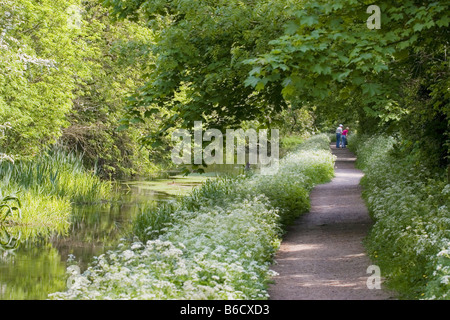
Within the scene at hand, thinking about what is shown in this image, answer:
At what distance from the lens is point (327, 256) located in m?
10.4

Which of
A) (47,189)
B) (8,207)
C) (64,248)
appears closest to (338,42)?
(64,248)

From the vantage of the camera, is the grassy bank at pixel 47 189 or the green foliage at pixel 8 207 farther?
the grassy bank at pixel 47 189

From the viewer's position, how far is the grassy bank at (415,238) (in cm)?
678

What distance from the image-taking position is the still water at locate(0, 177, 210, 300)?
9.81 m

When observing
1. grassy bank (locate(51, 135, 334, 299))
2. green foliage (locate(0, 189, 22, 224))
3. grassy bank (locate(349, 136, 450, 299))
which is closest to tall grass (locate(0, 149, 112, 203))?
green foliage (locate(0, 189, 22, 224))

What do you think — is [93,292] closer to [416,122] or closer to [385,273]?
[385,273]

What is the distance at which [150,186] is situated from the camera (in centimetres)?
2597

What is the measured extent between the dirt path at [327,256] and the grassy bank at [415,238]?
0.32m

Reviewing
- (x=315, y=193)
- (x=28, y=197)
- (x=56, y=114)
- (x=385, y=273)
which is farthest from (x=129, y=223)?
(x=385, y=273)

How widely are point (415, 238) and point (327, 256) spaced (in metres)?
2.30

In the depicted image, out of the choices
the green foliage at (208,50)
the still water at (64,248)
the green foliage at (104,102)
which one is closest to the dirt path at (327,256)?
the green foliage at (208,50)

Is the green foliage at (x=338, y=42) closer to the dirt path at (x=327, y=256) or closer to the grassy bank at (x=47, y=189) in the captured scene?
the dirt path at (x=327, y=256)

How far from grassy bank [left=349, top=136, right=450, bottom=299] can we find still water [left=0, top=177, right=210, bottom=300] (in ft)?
15.9

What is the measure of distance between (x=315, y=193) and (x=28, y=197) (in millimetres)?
8444
